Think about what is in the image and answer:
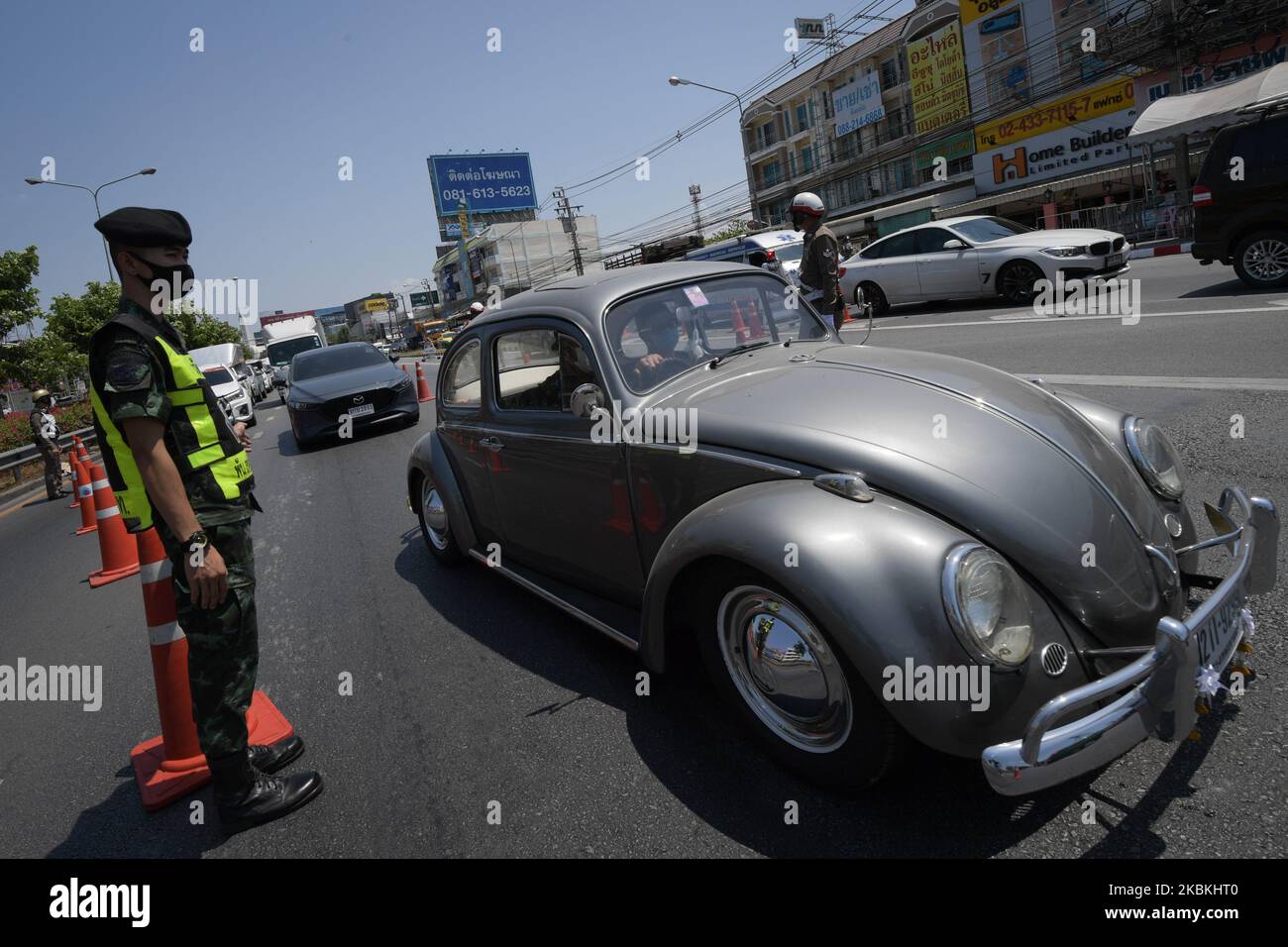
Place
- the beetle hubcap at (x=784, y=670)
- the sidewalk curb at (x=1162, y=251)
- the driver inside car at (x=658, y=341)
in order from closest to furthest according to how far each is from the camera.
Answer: the beetle hubcap at (x=784, y=670)
the driver inside car at (x=658, y=341)
the sidewalk curb at (x=1162, y=251)

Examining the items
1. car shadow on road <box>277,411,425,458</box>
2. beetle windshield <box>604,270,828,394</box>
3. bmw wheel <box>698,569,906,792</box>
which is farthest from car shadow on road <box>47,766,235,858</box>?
car shadow on road <box>277,411,425,458</box>

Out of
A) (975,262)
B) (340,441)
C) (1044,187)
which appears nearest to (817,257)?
(975,262)

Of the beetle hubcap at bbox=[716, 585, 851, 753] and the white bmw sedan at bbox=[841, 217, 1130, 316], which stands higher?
the white bmw sedan at bbox=[841, 217, 1130, 316]

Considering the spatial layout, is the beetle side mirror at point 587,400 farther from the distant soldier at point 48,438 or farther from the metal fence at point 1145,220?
the metal fence at point 1145,220

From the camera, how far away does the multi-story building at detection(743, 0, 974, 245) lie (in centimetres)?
3716

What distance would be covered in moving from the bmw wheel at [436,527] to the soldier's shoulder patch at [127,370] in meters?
2.32

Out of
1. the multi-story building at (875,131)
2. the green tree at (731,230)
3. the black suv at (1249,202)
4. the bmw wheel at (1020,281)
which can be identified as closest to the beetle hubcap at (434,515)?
the black suv at (1249,202)

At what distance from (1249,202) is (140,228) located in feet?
37.1

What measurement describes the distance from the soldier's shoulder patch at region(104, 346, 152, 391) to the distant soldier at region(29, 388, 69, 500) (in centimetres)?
1105

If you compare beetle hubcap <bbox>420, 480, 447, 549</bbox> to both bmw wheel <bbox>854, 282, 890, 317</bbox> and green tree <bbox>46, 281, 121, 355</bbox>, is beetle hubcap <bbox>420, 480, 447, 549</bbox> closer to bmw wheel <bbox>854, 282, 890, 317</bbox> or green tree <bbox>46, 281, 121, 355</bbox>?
bmw wheel <bbox>854, 282, 890, 317</bbox>

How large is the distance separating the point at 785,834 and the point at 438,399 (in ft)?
11.3

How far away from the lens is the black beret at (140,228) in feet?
7.93

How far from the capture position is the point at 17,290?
2083 centimetres

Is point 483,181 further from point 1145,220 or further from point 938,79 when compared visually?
point 1145,220
